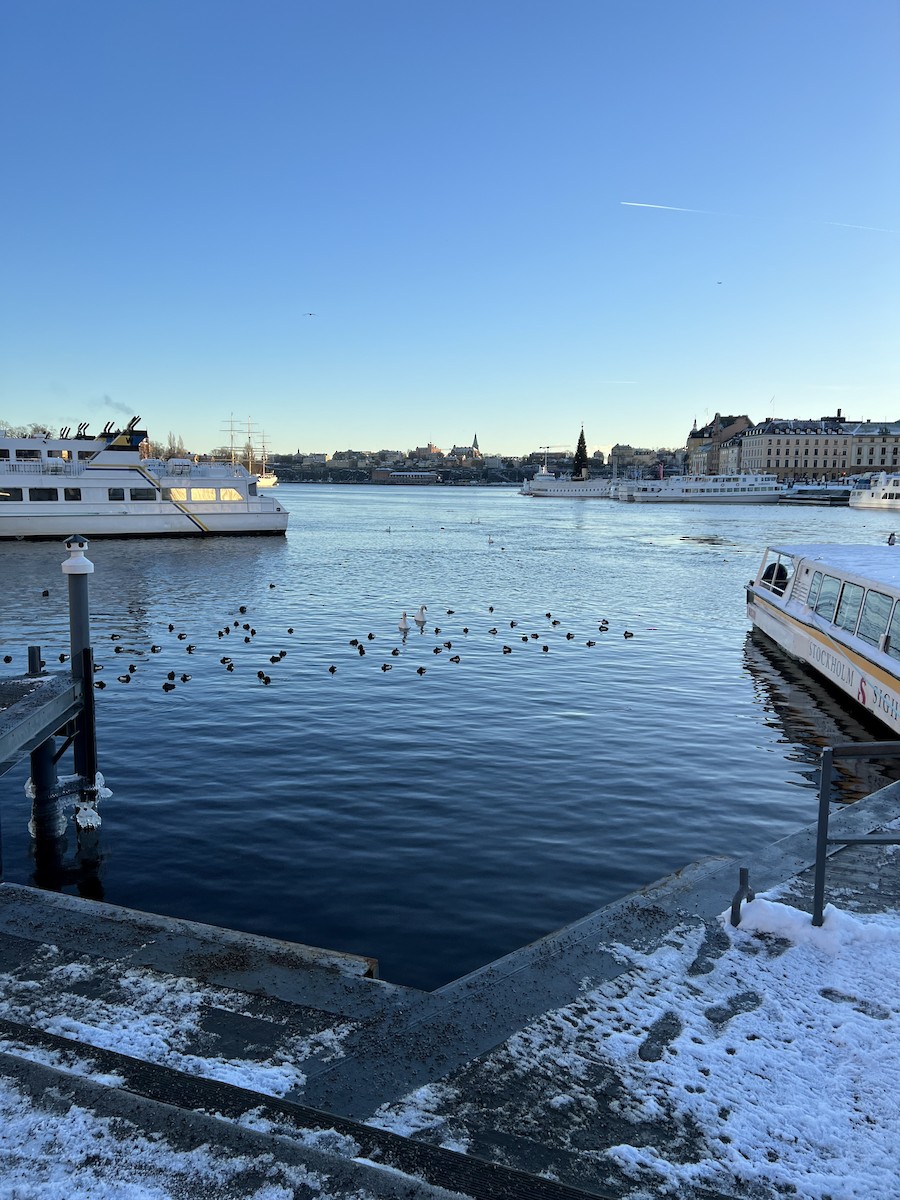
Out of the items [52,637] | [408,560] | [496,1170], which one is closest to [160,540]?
[408,560]

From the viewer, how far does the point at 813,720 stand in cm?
1806

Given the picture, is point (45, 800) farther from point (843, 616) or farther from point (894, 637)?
point (843, 616)

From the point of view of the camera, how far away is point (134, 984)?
5594mm

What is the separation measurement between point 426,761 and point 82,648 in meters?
5.99

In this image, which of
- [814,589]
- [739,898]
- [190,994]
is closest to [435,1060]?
[190,994]

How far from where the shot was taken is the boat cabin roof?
17.9 metres

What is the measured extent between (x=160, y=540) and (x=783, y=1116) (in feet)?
216

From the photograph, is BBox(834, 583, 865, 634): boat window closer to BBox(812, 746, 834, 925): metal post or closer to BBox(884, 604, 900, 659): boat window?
BBox(884, 604, 900, 659): boat window

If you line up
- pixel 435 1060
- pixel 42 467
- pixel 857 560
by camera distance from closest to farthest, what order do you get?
1. pixel 435 1060
2. pixel 857 560
3. pixel 42 467

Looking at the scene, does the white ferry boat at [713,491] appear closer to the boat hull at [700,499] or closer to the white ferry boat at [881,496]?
the boat hull at [700,499]

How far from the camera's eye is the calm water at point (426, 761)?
31.7ft

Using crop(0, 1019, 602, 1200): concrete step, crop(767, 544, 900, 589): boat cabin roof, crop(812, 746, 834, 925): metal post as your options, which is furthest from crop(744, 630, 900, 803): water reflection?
crop(0, 1019, 602, 1200): concrete step

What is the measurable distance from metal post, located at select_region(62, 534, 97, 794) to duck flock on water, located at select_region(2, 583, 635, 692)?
735 cm

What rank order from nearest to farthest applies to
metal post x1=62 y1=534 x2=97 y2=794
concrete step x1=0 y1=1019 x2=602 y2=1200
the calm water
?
concrete step x1=0 y1=1019 x2=602 y2=1200
the calm water
metal post x1=62 y1=534 x2=97 y2=794
